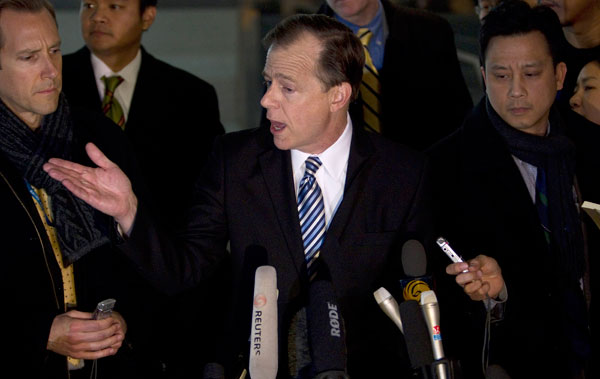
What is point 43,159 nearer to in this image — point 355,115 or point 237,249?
point 237,249

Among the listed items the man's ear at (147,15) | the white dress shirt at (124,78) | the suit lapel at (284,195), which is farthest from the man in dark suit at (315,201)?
the man's ear at (147,15)

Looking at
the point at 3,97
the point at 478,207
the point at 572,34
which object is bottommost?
the point at 478,207

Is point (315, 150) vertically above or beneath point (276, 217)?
above

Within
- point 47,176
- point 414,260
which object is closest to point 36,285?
point 47,176

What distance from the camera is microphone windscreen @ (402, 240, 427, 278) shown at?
6.37 ft

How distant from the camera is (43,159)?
7.78 feet

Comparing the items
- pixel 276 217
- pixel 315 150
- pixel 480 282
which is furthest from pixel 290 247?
pixel 480 282

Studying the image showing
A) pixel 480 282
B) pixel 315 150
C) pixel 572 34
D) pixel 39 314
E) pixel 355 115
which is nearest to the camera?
pixel 480 282

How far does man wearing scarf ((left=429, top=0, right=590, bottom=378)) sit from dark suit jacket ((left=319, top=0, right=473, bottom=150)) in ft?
2.25

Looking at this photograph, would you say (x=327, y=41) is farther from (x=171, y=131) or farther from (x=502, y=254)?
(x=171, y=131)

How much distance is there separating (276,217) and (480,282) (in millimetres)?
615

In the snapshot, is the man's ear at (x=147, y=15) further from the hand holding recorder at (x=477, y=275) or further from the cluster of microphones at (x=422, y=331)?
the cluster of microphones at (x=422, y=331)

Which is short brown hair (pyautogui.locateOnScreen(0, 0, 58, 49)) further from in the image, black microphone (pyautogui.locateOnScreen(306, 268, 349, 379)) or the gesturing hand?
black microphone (pyautogui.locateOnScreen(306, 268, 349, 379))

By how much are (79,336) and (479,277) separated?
106cm
